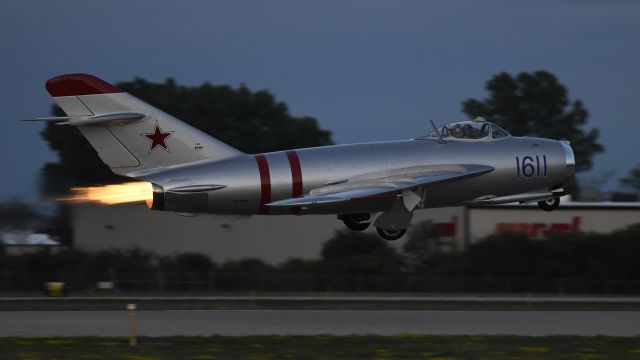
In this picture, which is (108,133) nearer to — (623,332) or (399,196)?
(399,196)

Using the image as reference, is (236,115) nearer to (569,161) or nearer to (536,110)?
(536,110)

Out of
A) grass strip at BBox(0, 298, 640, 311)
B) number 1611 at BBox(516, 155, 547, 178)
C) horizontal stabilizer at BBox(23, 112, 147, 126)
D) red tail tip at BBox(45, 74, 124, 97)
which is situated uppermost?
red tail tip at BBox(45, 74, 124, 97)

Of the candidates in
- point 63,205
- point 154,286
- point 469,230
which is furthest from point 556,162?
point 469,230

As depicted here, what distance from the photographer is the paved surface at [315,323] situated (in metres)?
25.7

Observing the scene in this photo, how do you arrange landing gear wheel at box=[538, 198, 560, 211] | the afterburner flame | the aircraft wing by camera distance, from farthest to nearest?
landing gear wheel at box=[538, 198, 560, 211] < the afterburner flame < the aircraft wing

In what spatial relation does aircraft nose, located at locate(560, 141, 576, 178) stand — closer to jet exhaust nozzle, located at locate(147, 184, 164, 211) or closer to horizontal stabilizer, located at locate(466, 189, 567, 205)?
horizontal stabilizer, located at locate(466, 189, 567, 205)

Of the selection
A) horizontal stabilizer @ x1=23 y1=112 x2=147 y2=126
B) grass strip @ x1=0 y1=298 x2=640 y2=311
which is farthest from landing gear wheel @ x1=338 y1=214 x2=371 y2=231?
horizontal stabilizer @ x1=23 y1=112 x2=147 y2=126

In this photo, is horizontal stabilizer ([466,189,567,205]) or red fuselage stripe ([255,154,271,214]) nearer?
red fuselage stripe ([255,154,271,214])

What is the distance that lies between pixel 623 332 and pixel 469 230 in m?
39.6

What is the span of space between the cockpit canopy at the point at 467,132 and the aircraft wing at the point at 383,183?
3.36ft

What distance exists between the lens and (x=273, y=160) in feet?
91.1

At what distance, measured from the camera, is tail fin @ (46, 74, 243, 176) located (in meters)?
27.1

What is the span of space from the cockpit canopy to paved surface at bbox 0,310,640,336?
5.02m

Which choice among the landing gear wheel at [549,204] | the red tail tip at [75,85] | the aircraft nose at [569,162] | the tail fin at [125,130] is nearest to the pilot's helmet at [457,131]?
the aircraft nose at [569,162]
